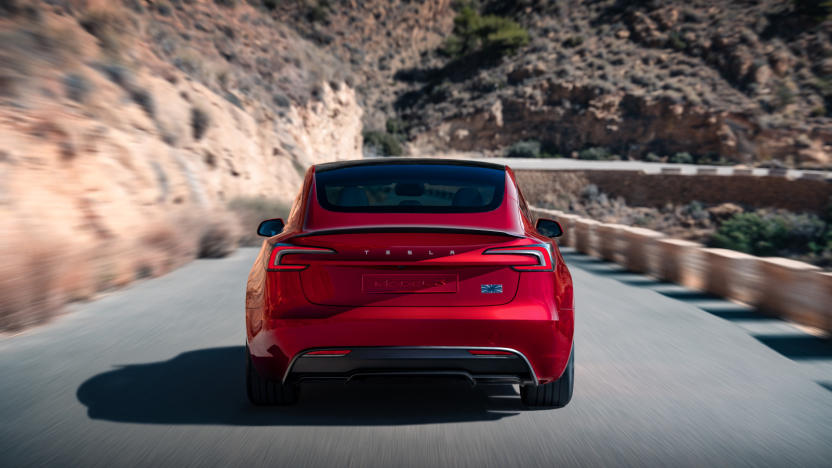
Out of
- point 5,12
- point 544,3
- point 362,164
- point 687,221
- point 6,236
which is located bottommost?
point 687,221

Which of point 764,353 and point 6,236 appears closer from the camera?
point 764,353

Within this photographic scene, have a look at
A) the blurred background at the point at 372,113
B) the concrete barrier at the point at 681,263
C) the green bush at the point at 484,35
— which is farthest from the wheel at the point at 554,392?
the green bush at the point at 484,35

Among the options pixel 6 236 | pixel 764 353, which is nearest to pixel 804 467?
pixel 764 353

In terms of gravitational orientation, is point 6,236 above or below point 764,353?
above

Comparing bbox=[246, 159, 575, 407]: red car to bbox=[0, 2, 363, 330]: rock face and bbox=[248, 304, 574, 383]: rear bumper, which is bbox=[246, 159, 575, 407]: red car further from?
bbox=[0, 2, 363, 330]: rock face

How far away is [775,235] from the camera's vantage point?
3819cm

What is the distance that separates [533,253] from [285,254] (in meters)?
1.33

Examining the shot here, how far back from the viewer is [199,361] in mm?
6074

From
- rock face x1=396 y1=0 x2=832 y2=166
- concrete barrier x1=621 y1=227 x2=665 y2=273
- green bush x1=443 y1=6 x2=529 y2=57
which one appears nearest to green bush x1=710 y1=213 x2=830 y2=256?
rock face x1=396 y1=0 x2=832 y2=166

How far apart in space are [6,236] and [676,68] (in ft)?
208

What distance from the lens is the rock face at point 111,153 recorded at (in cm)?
863

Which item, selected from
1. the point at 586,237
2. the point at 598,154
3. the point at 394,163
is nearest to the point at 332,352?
the point at 394,163

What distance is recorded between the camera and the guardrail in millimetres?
8000

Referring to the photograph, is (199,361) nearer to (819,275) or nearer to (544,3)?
(819,275)
